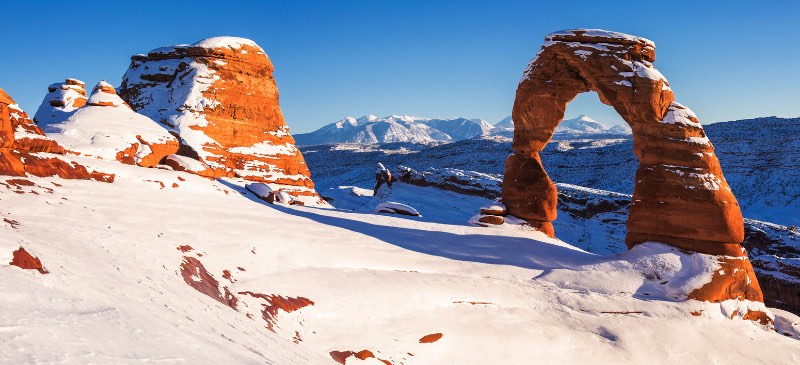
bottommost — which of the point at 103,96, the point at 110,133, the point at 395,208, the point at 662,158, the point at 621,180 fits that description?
the point at 395,208

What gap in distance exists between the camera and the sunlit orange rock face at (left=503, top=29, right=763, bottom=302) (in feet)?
39.8

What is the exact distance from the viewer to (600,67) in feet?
46.0

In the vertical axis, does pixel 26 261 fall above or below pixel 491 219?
above

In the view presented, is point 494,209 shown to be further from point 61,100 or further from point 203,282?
point 61,100

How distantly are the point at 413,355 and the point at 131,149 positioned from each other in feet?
38.4

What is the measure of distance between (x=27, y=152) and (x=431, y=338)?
862cm

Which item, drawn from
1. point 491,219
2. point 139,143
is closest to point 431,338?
point 491,219

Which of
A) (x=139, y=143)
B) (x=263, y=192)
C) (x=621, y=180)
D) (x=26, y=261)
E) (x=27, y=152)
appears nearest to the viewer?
(x=26, y=261)

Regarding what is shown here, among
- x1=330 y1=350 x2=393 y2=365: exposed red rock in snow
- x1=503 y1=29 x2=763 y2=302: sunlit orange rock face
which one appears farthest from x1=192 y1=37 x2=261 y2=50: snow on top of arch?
x1=330 y1=350 x2=393 y2=365: exposed red rock in snow

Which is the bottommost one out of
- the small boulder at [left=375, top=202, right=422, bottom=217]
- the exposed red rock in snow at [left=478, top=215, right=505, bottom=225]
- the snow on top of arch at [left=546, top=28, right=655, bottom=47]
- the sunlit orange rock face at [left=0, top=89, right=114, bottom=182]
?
the exposed red rock in snow at [left=478, top=215, right=505, bottom=225]

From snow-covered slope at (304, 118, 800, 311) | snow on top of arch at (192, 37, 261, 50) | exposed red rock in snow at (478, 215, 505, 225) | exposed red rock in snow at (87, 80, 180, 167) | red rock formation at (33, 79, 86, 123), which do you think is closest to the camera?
exposed red rock in snow at (87, 80, 180, 167)

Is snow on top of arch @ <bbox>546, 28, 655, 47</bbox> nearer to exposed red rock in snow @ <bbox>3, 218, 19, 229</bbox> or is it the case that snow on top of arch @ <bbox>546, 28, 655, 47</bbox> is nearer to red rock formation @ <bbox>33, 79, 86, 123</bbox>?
exposed red rock in snow @ <bbox>3, 218, 19, 229</bbox>

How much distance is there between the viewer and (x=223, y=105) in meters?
23.8

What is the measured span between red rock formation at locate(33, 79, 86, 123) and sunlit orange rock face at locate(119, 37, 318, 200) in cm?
293
